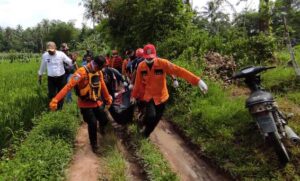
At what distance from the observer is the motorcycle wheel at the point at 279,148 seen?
17.4 ft

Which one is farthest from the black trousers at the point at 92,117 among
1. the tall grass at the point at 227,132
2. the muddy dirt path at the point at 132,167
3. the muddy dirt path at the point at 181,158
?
the tall grass at the point at 227,132

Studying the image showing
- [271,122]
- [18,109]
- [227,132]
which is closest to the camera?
[271,122]

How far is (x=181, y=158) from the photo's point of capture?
22.0 feet

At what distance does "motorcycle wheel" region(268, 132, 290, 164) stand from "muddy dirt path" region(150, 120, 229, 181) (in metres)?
0.90

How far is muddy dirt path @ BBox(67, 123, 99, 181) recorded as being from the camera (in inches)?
231

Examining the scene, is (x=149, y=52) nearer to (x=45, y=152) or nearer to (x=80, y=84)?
(x=80, y=84)

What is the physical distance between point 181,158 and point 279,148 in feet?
6.16

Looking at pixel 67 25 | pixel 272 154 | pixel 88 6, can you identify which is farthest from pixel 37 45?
pixel 272 154

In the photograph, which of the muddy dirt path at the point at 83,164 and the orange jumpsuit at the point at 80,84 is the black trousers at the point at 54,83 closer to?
the muddy dirt path at the point at 83,164

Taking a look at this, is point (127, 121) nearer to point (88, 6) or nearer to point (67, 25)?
point (88, 6)

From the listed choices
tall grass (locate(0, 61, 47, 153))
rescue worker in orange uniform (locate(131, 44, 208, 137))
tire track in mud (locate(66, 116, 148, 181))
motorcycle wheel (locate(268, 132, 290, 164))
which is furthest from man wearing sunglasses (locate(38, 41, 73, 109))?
motorcycle wheel (locate(268, 132, 290, 164))

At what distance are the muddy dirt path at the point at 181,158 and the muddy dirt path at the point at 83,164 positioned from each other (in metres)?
1.24

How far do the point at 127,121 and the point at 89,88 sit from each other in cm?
178

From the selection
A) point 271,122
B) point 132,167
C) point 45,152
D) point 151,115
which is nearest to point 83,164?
point 45,152
